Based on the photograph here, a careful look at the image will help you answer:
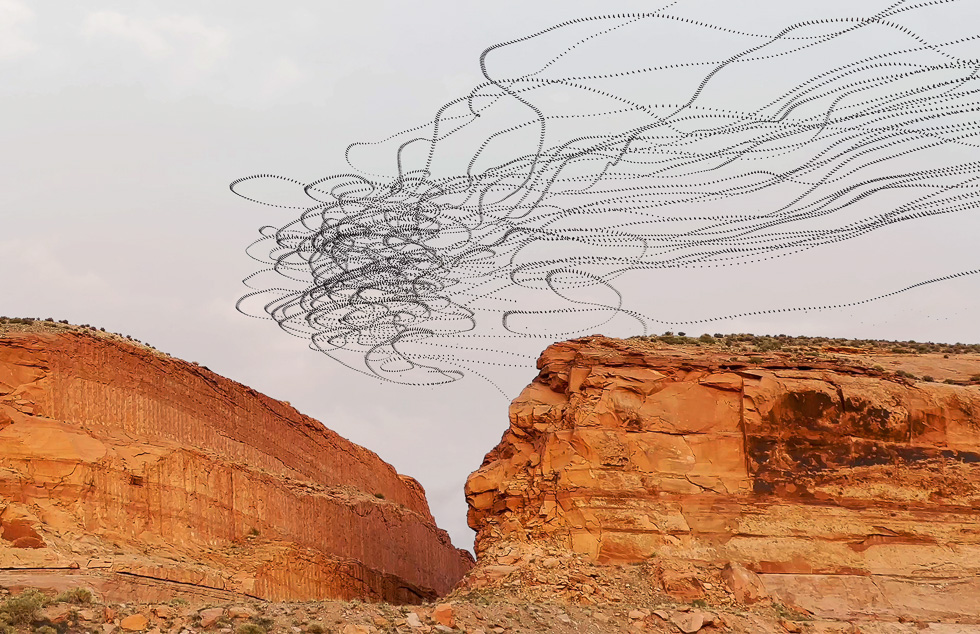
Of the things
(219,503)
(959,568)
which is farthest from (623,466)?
(219,503)

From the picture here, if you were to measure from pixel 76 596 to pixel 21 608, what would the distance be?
2.74 metres

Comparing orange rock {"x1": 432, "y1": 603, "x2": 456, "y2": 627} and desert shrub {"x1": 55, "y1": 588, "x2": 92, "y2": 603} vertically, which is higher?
desert shrub {"x1": 55, "y1": 588, "x2": 92, "y2": 603}

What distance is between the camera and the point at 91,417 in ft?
147

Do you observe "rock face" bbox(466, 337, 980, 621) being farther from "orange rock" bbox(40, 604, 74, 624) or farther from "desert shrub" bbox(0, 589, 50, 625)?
"desert shrub" bbox(0, 589, 50, 625)

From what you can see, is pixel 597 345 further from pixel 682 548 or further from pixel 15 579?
pixel 15 579

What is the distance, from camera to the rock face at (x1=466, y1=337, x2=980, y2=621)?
132 ft

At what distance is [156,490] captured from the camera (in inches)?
1788

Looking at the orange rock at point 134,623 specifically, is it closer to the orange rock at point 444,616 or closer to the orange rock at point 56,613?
the orange rock at point 56,613

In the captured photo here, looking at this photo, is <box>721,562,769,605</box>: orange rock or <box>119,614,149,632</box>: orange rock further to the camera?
<box>721,562,769,605</box>: orange rock

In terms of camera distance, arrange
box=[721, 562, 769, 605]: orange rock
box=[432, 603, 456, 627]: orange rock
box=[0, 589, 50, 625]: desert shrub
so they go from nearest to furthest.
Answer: box=[0, 589, 50, 625]: desert shrub, box=[432, 603, 456, 627]: orange rock, box=[721, 562, 769, 605]: orange rock

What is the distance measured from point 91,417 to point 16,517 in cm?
497

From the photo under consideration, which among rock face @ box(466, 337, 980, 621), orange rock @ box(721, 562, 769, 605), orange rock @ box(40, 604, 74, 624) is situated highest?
rock face @ box(466, 337, 980, 621)

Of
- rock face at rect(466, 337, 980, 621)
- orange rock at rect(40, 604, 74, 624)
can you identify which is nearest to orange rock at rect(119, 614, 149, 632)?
orange rock at rect(40, 604, 74, 624)

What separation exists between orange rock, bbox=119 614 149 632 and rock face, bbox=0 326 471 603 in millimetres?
4919
